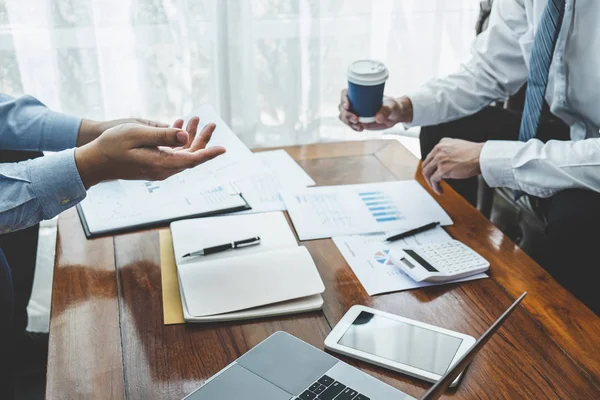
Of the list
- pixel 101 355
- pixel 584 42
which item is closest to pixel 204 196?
pixel 101 355

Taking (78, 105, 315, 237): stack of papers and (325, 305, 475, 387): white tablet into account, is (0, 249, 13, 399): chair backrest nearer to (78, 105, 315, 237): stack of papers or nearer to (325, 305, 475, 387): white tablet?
(78, 105, 315, 237): stack of papers

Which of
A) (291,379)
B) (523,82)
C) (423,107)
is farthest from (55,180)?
(523,82)

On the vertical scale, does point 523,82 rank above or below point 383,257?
above

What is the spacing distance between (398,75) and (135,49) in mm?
823

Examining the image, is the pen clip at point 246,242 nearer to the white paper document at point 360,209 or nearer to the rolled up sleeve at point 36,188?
the white paper document at point 360,209

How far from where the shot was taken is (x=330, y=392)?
72cm

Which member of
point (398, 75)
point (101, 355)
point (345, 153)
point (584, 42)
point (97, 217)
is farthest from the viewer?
point (398, 75)

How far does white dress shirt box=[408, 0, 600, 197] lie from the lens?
3.81ft

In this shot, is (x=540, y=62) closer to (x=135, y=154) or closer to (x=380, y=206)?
(x=380, y=206)

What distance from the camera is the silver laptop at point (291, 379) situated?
2.34 feet

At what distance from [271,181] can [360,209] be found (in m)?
0.22

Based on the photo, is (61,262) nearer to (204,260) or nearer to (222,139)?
(204,260)

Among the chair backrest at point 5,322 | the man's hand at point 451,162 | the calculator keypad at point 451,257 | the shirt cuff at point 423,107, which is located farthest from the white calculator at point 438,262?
the chair backrest at point 5,322

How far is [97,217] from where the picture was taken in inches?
44.1
